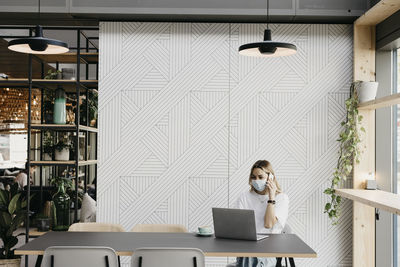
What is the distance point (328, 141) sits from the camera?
502cm

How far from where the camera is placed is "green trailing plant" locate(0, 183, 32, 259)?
4.77 m

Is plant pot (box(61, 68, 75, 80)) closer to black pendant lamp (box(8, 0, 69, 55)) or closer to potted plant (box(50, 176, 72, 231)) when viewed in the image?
potted plant (box(50, 176, 72, 231))

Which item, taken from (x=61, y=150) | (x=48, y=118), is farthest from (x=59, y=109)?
(x=61, y=150)

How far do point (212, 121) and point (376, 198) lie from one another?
1930 millimetres

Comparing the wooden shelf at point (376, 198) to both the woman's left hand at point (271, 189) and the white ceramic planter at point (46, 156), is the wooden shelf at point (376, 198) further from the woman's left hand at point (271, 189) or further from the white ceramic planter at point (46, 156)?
the white ceramic planter at point (46, 156)

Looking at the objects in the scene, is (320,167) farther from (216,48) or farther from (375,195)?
(216,48)

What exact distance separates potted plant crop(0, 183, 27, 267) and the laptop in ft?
8.42

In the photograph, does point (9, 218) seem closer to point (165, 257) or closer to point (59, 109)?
point (59, 109)

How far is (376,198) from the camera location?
156 inches

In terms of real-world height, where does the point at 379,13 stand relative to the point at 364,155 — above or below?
above

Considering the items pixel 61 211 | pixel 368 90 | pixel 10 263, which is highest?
pixel 368 90

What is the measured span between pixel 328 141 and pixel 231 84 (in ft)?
4.22

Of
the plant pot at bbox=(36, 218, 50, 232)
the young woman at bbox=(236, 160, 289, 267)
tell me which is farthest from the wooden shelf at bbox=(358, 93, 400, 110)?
the plant pot at bbox=(36, 218, 50, 232)

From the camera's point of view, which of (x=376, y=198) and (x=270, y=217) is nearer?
(x=270, y=217)
